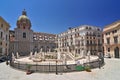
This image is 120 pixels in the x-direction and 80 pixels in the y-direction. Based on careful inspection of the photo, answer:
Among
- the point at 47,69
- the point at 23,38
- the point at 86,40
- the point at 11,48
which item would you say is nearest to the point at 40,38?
the point at 23,38

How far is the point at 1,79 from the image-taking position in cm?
1313

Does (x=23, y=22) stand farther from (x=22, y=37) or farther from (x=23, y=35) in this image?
(x=22, y=37)

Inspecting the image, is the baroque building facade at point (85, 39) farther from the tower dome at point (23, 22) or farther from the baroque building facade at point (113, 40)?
the tower dome at point (23, 22)

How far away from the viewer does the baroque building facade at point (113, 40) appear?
117ft

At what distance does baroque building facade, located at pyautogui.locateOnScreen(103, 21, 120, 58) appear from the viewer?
35.6m

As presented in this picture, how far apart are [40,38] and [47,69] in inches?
2098

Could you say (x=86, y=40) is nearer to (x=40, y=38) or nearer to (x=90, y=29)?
(x=90, y=29)

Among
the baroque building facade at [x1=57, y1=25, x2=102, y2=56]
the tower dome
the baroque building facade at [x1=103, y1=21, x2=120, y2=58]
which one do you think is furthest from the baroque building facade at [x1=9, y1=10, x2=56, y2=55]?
the baroque building facade at [x1=103, y1=21, x2=120, y2=58]

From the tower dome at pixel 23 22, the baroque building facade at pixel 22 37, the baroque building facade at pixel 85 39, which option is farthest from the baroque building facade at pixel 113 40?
the tower dome at pixel 23 22

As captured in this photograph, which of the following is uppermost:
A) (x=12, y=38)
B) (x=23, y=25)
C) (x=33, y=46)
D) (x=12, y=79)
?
(x=23, y=25)

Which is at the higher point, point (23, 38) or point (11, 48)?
point (23, 38)

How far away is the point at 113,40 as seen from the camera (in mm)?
37562

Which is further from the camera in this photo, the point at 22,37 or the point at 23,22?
the point at 22,37

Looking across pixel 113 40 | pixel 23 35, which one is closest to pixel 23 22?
pixel 23 35
